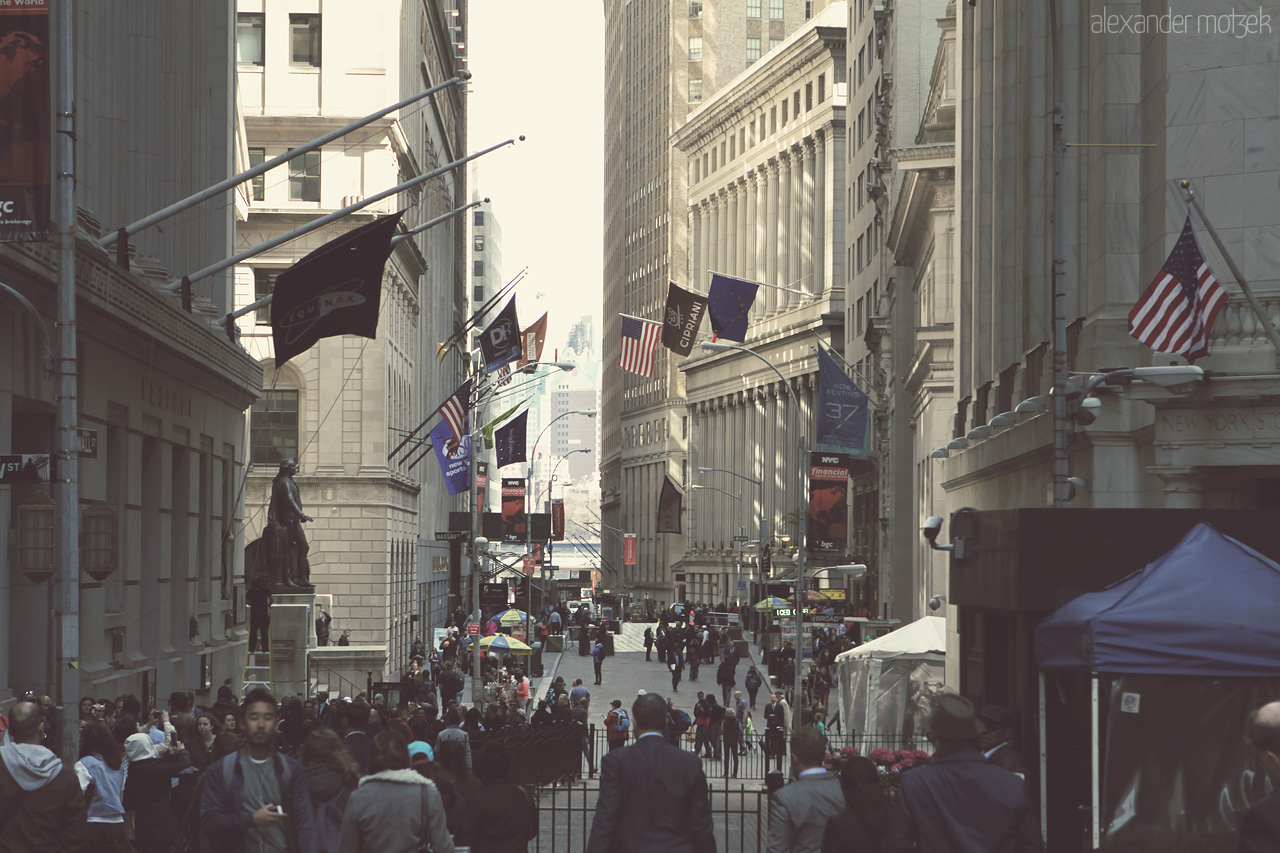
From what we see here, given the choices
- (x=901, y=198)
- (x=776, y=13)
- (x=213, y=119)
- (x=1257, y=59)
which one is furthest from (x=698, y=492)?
(x=1257, y=59)

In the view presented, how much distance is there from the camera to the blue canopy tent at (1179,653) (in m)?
10.6

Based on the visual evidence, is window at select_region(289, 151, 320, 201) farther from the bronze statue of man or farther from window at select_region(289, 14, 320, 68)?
the bronze statue of man

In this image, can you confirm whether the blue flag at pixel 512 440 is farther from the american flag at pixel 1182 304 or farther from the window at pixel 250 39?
the american flag at pixel 1182 304

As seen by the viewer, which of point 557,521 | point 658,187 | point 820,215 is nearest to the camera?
point 557,521

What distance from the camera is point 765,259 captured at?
132 meters

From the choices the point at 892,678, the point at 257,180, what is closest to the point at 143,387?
the point at 892,678

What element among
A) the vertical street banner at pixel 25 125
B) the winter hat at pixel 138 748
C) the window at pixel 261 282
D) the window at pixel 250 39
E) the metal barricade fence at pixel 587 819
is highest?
the window at pixel 250 39

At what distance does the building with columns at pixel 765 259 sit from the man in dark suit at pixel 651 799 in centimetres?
9141

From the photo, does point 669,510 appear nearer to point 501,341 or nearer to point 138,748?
point 501,341

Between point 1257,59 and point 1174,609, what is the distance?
12.4 meters

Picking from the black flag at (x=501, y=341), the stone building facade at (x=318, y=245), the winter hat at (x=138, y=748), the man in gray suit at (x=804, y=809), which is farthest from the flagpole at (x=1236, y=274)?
the stone building facade at (x=318, y=245)

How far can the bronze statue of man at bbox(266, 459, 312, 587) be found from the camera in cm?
3161

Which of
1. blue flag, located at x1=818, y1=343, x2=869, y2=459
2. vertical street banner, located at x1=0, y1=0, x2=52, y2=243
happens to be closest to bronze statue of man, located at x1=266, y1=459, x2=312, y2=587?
blue flag, located at x1=818, y1=343, x2=869, y2=459

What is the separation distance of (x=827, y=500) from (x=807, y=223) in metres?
69.8
